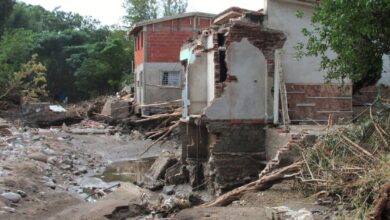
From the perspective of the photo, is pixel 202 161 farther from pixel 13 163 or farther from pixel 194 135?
pixel 13 163

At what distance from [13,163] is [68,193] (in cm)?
238

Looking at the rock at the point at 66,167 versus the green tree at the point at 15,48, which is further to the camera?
the green tree at the point at 15,48

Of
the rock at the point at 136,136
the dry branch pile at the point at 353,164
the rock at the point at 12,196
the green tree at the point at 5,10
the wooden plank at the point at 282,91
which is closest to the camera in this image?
the dry branch pile at the point at 353,164

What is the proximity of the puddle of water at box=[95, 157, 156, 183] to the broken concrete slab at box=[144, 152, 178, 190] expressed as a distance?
1.35 feet

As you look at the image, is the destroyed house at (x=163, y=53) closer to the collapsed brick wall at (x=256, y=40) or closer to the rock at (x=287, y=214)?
the collapsed brick wall at (x=256, y=40)

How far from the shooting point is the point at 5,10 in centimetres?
4278

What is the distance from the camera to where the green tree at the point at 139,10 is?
1836 inches

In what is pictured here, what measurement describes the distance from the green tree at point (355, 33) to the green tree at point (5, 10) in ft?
125

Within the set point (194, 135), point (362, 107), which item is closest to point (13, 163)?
point (194, 135)

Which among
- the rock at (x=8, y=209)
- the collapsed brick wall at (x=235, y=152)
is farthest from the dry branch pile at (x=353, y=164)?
the rock at (x=8, y=209)

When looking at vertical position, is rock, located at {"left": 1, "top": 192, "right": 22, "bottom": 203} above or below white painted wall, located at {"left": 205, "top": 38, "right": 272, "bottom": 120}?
below

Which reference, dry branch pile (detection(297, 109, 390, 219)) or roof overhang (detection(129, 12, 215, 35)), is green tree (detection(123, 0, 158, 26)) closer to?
roof overhang (detection(129, 12, 215, 35))

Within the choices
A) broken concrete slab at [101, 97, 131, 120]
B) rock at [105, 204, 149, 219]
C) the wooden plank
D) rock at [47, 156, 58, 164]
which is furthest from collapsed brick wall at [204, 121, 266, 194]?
broken concrete slab at [101, 97, 131, 120]

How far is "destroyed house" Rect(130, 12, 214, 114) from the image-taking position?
2641cm
